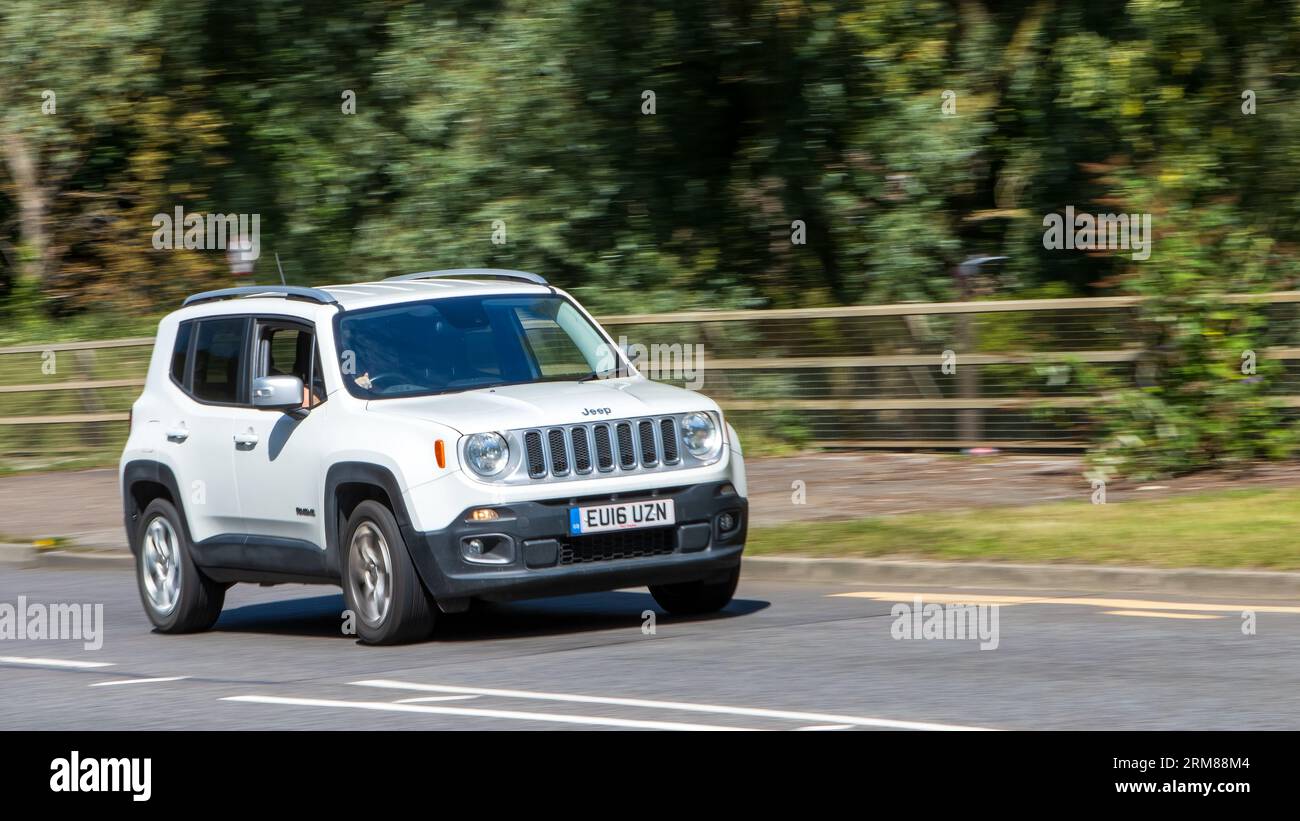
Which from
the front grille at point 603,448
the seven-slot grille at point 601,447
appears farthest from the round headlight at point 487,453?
the front grille at point 603,448

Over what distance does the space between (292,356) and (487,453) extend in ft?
5.77

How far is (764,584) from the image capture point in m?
12.9

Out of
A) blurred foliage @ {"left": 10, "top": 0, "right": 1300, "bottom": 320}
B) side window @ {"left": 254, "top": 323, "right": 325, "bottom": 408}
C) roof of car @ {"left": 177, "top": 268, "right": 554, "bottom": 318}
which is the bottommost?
side window @ {"left": 254, "top": 323, "right": 325, "bottom": 408}

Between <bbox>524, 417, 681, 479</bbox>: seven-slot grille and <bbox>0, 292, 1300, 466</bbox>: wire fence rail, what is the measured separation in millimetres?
7607

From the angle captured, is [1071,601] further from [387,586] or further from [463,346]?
[387,586]

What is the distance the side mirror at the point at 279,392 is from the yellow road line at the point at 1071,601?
3.39 metres

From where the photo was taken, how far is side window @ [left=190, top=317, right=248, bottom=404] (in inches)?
456

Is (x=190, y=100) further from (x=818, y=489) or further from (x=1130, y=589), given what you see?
(x=1130, y=589)

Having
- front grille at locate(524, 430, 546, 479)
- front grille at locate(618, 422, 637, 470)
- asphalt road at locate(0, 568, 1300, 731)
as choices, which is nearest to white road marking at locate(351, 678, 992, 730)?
asphalt road at locate(0, 568, 1300, 731)

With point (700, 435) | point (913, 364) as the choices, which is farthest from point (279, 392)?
point (913, 364)

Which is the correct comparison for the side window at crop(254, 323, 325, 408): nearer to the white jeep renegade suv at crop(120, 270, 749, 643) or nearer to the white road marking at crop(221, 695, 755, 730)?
the white jeep renegade suv at crop(120, 270, 749, 643)

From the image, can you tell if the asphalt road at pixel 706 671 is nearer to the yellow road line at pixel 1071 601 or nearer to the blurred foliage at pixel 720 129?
the yellow road line at pixel 1071 601

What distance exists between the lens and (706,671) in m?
9.08

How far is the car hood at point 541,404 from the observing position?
10078mm
